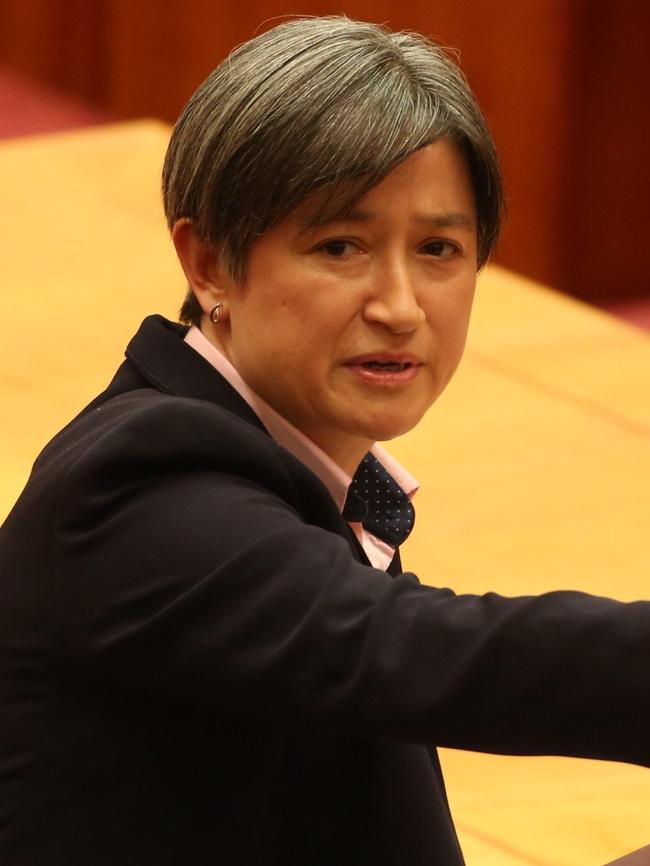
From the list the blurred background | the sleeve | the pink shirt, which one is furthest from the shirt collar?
the blurred background

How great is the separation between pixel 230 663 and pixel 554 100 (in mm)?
3457

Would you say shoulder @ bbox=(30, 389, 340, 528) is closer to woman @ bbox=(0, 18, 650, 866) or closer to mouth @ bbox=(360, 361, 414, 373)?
woman @ bbox=(0, 18, 650, 866)

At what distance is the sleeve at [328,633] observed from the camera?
1.04m

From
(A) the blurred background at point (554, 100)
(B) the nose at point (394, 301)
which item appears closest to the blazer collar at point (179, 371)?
(B) the nose at point (394, 301)

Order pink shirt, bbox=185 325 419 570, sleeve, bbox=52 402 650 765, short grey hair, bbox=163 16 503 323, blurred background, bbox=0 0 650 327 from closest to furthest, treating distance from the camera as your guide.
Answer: sleeve, bbox=52 402 650 765 → short grey hair, bbox=163 16 503 323 → pink shirt, bbox=185 325 419 570 → blurred background, bbox=0 0 650 327

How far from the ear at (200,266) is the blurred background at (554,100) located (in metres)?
3.02

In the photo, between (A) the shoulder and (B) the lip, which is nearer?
(A) the shoulder

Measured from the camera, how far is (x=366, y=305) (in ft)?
4.28

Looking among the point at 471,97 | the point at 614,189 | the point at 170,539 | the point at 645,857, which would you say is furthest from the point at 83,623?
the point at 614,189

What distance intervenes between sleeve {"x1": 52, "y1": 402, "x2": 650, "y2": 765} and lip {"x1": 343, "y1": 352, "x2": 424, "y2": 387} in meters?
0.23

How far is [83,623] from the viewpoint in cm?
114

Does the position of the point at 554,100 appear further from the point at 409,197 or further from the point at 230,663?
the point at 230,663

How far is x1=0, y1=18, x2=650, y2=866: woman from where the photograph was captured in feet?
3.43

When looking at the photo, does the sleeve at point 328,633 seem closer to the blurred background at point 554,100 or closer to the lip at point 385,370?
the lip at point 385,370
